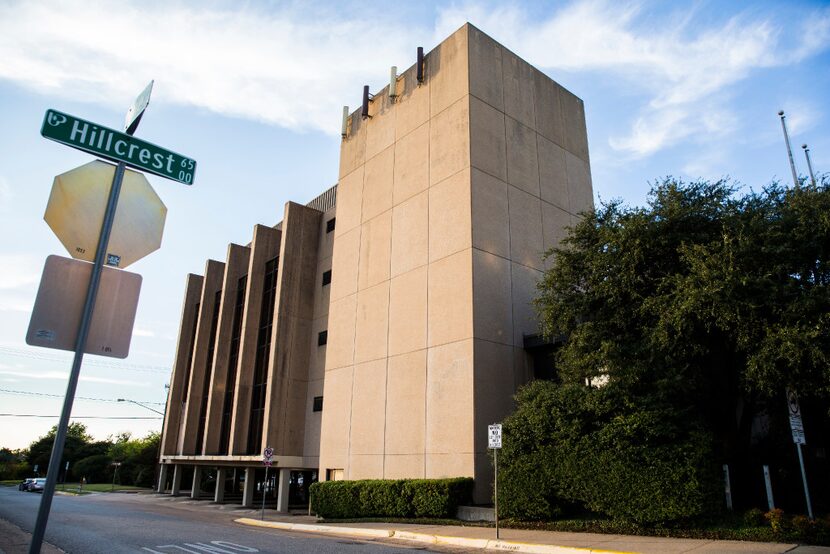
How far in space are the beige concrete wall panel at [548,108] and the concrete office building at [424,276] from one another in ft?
0.27

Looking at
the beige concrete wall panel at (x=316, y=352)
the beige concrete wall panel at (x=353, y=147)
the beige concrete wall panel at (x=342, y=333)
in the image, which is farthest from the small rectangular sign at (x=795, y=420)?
the beige concrete wall panel at (x=316, y=352)

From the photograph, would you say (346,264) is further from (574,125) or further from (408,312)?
(574,125)

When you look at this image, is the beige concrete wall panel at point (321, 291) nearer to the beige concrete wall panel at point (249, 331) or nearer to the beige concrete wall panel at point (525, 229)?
the beige concrete wall panel at point (249, 331)

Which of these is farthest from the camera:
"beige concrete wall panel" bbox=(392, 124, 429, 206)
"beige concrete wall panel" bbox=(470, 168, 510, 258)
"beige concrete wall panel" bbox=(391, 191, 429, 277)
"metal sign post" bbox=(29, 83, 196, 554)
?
"beige concrete wall panel" bbox=(392, 124, 429, 206)

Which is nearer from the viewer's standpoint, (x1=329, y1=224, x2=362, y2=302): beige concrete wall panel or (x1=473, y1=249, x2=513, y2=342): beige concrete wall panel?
(x1=473, y1=249, x2=513, y2=342): beige concrete wall panel

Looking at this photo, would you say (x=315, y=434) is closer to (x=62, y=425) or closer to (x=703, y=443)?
(x=703, y=443)

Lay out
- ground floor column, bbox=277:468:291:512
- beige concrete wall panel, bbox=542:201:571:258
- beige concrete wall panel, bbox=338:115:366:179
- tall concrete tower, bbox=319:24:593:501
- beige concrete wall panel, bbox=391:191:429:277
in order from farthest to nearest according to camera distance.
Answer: ground floor column, bbox=277:468:291:512
beige concrete wall panel, bbox=338:115:366:179
beige concrete wall panel, bbox=542:201:571:258
beige concrete wall panel, bbox=391:191:429:277
tall concrete tower, bbox=319:24:593:501

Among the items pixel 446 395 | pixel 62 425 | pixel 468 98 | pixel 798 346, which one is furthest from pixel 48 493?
pixel 468 98

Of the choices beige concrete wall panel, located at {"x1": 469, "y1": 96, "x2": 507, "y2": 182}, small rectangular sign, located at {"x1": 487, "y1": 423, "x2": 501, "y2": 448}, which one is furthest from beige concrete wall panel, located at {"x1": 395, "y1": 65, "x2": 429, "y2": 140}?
small rectangular sign, located at {"x1": 487, "y1": 423, "x2": 501, "y2": 448}

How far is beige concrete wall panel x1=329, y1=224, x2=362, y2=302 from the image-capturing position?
90.2ft

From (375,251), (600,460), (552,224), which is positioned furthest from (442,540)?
(552,224)

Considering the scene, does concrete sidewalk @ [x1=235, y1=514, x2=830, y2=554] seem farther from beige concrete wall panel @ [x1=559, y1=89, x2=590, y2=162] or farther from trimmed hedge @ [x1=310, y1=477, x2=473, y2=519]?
beige concrete wall panel @ [x1=559, y1=89, x2=590, y2=162]

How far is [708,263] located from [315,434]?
881 inches

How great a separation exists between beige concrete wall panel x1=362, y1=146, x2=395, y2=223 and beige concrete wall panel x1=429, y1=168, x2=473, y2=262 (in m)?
3.46
